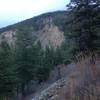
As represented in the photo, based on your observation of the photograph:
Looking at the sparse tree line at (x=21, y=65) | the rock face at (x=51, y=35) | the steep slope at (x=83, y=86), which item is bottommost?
the rock face at (x=51, y=35)

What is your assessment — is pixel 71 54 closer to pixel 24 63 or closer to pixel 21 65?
pixel 24 63

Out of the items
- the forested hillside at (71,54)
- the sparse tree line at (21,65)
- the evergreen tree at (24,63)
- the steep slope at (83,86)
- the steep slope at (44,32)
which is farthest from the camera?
the steep slope at (44,32)

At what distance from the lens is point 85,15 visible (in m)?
17.7

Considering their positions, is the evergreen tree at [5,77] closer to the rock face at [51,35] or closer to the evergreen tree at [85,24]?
the evergreen tree at [85,24]

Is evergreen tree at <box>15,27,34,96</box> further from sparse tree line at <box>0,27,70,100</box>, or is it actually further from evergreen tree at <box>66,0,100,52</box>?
evergreen tree at <box>66,0,100,52</box>

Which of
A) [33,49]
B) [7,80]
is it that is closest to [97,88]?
[7,80]

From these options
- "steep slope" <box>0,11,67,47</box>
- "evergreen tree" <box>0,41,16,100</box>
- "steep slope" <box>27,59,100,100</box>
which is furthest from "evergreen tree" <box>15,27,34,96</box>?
"steep slope" <box>0,11,67,47</box>

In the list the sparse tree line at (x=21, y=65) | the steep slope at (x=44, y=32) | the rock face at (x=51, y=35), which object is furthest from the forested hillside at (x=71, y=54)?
the rock face at (x=51, y=35)

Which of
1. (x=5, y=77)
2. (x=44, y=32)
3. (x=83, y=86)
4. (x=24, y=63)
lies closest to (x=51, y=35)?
(x=44, y=32)

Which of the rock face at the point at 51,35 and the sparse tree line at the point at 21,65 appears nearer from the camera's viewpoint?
the sparse tree line at the point at 21,65

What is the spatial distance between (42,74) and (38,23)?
369 ft

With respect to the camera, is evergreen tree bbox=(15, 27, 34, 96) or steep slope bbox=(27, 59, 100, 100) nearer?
steep slope bbox=(27, 59, 100, 100)

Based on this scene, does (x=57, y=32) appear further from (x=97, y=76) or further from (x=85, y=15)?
(x=97, y=76)

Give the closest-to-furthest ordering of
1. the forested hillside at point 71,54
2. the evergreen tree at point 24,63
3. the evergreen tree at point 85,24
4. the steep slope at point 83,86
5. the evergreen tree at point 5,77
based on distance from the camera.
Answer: the steep slope at point 83,86, the forested hillside at point 71,54, the evergreen tree at point 85,24, the evergreen tree at point 5,77, the evergreen tree at point 24,63
